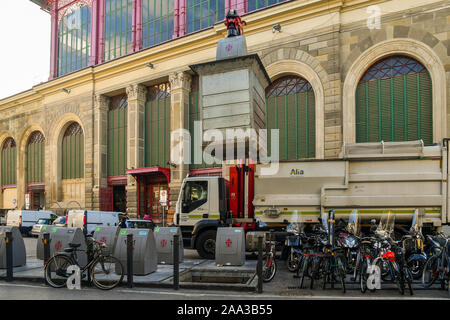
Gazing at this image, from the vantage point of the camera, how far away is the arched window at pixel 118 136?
102 feet

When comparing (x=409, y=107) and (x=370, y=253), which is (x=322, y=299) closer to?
(x=370, y=253)

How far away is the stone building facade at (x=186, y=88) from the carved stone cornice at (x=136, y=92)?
0.23 ft

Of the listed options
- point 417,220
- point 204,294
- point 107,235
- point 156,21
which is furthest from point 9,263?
point 156,21

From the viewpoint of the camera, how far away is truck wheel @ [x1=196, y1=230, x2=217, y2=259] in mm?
13450

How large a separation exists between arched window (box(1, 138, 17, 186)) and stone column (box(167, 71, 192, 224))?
2171 centimetres

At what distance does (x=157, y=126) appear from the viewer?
29.3 m

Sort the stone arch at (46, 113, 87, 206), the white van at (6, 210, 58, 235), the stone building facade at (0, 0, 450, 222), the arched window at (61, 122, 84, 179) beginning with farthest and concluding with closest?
the stone arch at (46, 113, 87, 206) < the arched window at (61, 122, 84, 179) < the white van at (6, 210, 58, 235) < the stone building facade at (0, 0, 450, 222)

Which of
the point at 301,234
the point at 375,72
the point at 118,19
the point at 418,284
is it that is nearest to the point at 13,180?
the point at 118,19

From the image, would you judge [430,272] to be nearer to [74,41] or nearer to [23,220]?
[23,220]

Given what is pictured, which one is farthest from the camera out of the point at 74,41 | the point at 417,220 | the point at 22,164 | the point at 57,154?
the point at 22,164

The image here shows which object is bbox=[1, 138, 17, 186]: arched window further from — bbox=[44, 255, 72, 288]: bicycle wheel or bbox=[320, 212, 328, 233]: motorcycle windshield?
bbox=[320, 212, 328, 233]: motorcycle windshield

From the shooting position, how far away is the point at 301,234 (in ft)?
34.9

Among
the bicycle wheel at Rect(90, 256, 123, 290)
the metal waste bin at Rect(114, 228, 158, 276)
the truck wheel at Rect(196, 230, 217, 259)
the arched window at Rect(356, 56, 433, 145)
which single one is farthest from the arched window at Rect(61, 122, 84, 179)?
the bicycle wheel at Rect(90, 256, 123, 290)

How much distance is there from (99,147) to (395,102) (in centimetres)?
2117
